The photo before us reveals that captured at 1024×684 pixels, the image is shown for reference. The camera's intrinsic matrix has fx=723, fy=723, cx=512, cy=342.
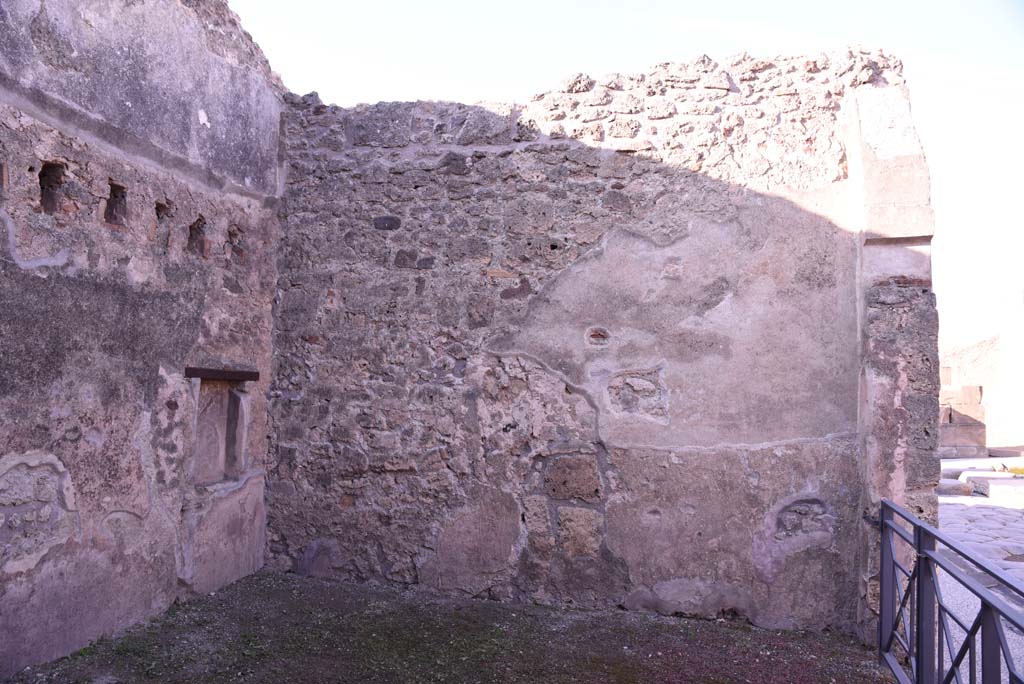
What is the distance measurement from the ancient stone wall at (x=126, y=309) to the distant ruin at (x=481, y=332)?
0.02 metres

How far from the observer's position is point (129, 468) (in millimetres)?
3477

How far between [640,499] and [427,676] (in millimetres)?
1492

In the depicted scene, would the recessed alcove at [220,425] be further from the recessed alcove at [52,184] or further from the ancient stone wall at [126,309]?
the recessed alcove at [52,184]

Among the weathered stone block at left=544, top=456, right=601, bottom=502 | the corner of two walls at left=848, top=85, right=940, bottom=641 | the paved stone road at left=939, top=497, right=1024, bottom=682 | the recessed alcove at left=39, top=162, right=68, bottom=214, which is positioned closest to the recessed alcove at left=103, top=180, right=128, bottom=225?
the recessed alcove at left=39, top=162, right=68, bottom=214

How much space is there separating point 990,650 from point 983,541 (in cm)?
479

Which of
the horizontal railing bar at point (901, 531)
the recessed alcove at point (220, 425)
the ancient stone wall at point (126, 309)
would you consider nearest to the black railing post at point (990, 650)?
the horizontal railing bar at point (901, 531)

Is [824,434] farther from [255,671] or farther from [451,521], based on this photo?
[255,671]

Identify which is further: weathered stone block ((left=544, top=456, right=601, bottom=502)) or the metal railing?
weathered stone block ((left=544, top=456, right=601, bottom=502))

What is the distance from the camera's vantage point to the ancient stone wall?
2.90m

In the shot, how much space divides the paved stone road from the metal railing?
0.11 metres

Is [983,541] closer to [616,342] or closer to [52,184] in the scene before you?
[616,342]

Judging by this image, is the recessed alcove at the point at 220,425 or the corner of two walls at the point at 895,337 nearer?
the corner of two walls at the point at 895,337

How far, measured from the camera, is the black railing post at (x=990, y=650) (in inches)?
82.7

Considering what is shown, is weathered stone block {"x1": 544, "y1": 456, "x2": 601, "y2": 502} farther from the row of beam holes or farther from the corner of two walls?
the row of beam holes
